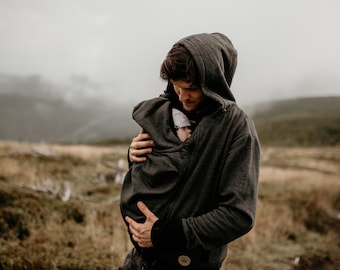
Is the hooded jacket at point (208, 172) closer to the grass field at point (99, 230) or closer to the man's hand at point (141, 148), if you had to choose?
the man's hand at point (141, 148)

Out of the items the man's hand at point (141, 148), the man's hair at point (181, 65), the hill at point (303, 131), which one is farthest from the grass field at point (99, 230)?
the hill at point (303, 131)

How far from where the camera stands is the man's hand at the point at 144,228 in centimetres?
175

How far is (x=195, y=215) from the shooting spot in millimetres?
Answer: 1716

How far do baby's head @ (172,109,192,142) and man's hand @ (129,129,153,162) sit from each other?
17 cm

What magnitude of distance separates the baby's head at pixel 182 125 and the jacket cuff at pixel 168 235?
1.40 feet

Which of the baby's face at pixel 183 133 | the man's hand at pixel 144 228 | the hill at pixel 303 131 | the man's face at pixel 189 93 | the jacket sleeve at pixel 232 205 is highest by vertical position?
the man's face at pixel 189 93

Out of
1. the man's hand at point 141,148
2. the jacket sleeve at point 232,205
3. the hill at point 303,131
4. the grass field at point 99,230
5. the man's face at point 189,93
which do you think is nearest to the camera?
the jacket sleeve at point 232,205

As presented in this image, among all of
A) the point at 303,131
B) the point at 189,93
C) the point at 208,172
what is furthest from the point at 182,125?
the point at 303,131

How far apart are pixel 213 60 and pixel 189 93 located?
203 millimetres

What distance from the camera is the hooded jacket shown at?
1.62m

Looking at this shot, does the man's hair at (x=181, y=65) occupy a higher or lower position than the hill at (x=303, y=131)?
higher

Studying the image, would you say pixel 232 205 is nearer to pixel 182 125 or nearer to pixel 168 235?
pixel 168 235

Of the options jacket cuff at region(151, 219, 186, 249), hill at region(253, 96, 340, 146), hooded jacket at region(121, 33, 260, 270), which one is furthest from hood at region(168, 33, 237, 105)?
hill at region(253, 96, 340, 146)

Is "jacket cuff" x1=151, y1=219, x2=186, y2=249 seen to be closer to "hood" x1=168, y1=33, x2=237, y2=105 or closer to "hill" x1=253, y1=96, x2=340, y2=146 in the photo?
"hood" x1=168, y1=33, x2=237, y2=105
